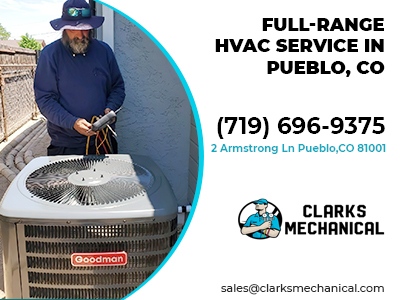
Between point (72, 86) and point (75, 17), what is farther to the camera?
point (72, 86)

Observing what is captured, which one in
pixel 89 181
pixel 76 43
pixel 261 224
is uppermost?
pixel 76 43

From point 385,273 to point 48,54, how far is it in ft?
7.35

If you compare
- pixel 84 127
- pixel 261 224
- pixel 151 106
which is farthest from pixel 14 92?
pixel 261 224

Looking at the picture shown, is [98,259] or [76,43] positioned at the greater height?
[76,43]

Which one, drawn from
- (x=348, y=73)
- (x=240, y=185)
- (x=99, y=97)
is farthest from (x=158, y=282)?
(x=99, y=97)

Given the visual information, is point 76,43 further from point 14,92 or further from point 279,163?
point 14,92

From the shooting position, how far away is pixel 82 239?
177 cm

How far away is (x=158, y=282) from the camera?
1.92 metres

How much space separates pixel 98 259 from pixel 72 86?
4.46 ft

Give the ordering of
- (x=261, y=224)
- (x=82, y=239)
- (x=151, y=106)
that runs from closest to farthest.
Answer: (x=82, y=239) → (x=261, y=224) → (x=151, y=106)

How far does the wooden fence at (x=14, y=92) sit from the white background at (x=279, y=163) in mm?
5175

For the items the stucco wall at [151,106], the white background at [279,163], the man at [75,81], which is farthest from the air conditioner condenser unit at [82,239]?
the stucco wall at [151,106]

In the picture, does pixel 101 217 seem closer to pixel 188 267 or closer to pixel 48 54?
pixel 188 267

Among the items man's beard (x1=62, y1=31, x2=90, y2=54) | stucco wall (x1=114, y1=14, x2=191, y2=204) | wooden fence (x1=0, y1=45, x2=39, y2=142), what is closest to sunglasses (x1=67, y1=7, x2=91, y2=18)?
man's beard (x1=62, y1=31, x2=90, y2=54)
